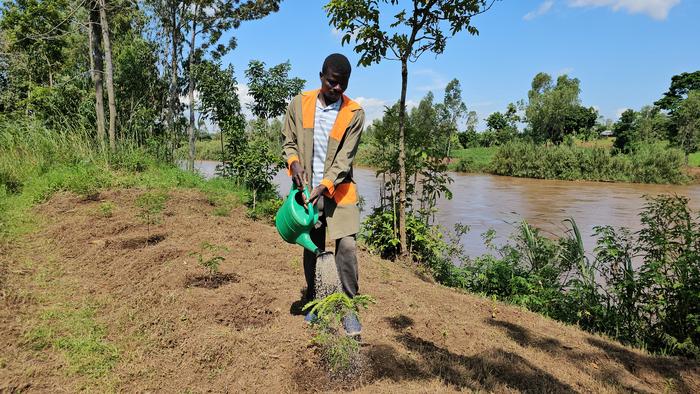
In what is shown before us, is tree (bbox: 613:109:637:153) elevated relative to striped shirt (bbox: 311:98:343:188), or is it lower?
elevated

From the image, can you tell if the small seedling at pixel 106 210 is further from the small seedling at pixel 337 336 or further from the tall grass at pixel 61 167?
the small seedling at pixel 337 336

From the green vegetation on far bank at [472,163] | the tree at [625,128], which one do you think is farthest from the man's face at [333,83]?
the tree at [625,128]

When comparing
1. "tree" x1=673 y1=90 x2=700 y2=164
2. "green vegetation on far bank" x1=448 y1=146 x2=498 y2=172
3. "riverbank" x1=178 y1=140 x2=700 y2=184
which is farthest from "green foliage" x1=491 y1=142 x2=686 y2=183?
"green vegetation on far bank" x1=448 y1=146 x2=498 y2=172

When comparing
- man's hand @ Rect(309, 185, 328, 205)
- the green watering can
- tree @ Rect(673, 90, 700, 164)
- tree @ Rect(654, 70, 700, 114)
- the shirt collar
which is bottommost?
the green watering can

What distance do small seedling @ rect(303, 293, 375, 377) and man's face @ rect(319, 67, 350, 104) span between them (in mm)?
1142

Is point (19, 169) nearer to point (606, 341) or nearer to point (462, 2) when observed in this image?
point (462, 2)

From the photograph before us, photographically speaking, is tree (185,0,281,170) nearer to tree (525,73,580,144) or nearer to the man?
the man

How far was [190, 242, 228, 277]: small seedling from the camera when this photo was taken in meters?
3.35

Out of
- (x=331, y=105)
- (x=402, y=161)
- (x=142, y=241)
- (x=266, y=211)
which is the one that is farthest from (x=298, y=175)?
(x=266, y=211)

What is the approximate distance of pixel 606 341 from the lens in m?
3.27

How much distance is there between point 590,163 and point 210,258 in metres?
27.2

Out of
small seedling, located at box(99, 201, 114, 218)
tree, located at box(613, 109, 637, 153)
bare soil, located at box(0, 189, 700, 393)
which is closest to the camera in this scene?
bare soil, located at box(0, 189, 700, 393)

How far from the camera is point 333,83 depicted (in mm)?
2387

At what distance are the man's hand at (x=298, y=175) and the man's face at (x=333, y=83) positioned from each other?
0.44 meters
